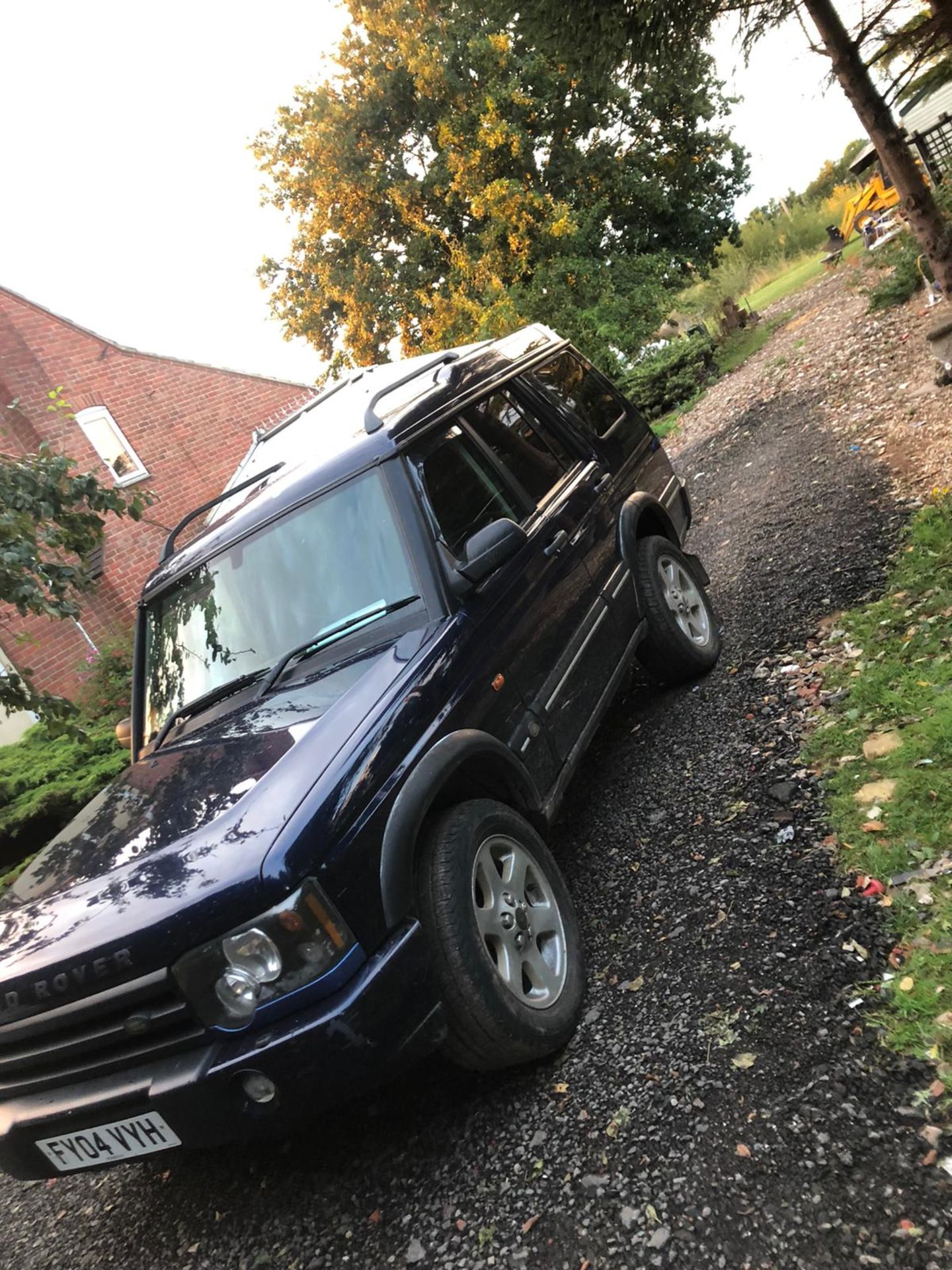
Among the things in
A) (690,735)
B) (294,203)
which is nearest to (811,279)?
(294,203)

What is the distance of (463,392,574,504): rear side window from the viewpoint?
12.6 feet

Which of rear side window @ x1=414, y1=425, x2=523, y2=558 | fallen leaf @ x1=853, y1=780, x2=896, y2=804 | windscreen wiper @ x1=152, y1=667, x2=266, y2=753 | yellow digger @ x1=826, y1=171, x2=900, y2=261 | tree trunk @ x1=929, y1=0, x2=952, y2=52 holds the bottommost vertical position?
fallen leaf @ x1=853, y1=780, x2=896, y2=804

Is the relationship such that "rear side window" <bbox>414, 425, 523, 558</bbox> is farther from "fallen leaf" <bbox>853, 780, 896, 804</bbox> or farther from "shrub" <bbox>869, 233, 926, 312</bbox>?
"shrub" <bbox>869, 233, 926, 312</bbox>

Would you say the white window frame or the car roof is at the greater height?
the white window frame

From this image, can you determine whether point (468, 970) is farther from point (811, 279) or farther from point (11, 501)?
point (811, 279)

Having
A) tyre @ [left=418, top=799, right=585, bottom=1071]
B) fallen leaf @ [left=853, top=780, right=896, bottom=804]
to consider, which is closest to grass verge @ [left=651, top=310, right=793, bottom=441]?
fallen leaf @ [left=853, top=780, right=896, bottom=804]

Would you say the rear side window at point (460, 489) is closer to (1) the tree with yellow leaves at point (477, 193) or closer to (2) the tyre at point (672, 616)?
(2) the tyre at point (672, 616)

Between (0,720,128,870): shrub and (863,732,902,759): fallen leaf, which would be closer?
(863,732,902,759): fallen leaf

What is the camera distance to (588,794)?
168 inches

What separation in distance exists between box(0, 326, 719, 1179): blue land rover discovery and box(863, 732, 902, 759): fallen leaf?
1.13m

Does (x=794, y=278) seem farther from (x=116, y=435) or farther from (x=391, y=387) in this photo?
(x=391, y=387)

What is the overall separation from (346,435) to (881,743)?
260cm

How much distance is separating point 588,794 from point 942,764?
164 cm

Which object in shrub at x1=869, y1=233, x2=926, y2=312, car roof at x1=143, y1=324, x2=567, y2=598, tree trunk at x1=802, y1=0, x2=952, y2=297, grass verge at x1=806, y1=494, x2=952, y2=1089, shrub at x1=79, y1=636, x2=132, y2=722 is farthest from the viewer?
shrub at x1=79, y1=636, x2=132, y2=722
